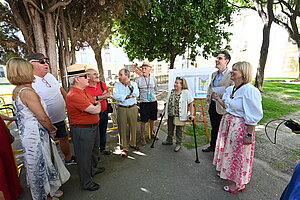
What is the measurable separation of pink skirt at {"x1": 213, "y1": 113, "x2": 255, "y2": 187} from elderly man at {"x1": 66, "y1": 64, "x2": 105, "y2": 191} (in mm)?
2119

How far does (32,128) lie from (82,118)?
59 cm

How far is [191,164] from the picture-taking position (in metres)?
3.06

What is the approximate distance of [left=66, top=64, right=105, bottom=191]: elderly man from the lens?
2.02 m

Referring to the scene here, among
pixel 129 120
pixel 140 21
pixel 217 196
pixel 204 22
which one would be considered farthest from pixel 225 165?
pixel 140 21

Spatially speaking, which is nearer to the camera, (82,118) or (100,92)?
(82,118)

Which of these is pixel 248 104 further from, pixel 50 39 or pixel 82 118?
pixel 50 39

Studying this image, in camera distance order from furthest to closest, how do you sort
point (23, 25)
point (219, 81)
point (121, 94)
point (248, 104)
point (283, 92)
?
1. point (283, 92)
2. point (23, 25)
3. point (121, 94)
4. point (219, 81)
5. point (248, 104)

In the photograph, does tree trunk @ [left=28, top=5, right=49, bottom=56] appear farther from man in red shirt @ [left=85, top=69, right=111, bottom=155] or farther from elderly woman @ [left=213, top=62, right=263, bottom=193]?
elderly woman @ [left=213, top=62, right=263, bottom=193]

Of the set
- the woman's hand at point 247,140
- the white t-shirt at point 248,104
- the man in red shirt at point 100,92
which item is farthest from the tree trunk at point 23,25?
the woman's hand at point 247,140

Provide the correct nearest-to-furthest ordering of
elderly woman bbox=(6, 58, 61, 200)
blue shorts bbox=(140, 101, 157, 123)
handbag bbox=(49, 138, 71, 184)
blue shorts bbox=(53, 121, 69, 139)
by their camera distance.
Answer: elderly woman bbox=(6, 58, 61, 200)
handbag bbox=(49, 138, 71, 184)
blue shorts bbox=(53, 121, 69, 139)
blue shorts bbox=(140, 101, 157, 123)

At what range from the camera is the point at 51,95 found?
2.67 metres

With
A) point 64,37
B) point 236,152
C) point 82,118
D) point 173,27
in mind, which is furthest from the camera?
point 173,27

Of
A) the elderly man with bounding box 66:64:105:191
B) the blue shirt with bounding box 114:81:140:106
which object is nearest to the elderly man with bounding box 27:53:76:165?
the elderly man with bounding box 66:64:105:191

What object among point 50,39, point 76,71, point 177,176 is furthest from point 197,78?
point 50,39
